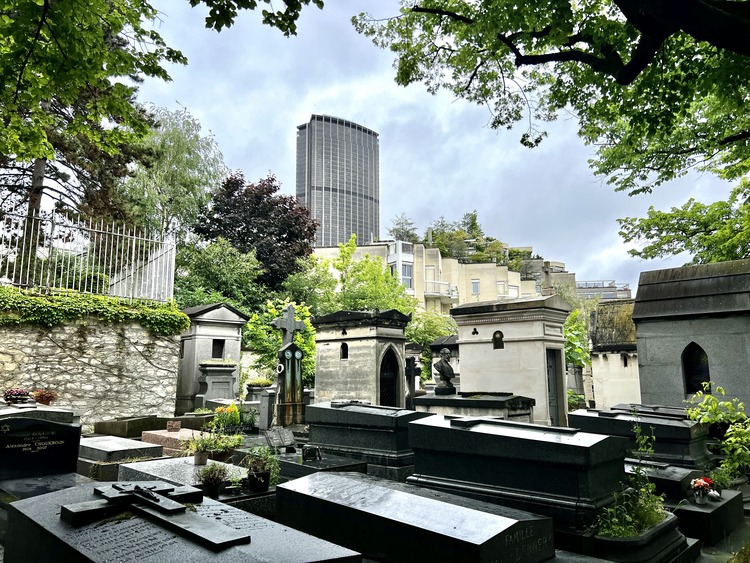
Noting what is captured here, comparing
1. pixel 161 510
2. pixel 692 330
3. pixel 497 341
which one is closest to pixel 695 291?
pixel 692 330

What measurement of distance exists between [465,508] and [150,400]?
10.7 metres

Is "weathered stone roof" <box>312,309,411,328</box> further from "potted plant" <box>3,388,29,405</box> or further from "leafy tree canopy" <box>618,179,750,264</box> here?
"leafy tree canopy" <box>618,179,750,264</box>

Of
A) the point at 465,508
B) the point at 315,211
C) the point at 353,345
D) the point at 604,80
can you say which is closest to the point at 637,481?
the point at 465,508

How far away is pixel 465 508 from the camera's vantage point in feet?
13.3

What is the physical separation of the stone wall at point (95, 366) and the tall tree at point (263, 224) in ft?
51.8

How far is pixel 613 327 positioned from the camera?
620 inches

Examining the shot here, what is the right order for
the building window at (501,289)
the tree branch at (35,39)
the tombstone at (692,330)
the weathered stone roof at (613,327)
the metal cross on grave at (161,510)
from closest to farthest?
1. the metal cross on grave at (161,510)
2. the tree branch at (35,39)
3. the tombstone at (692,330)
4. the weathered stone roof at (613,327)
5. the building window at (501,289)

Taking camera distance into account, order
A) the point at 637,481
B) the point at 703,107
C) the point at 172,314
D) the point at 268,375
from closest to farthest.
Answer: the point at 637,481
the point at 703,107
the point at 172,314
the point at 268,375

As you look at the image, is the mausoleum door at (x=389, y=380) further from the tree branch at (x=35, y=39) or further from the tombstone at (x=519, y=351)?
the tree branch at (x=35, y=39)

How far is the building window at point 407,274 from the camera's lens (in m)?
45.9

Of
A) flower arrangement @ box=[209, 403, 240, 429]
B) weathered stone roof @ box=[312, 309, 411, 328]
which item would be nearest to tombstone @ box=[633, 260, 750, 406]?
weathered stone roof @ box=[312, 309, 411, 328]

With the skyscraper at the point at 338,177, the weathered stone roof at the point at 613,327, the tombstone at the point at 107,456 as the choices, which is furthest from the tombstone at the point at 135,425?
→ the skyscraper at the point at 338,177

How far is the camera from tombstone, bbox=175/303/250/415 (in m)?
16.5

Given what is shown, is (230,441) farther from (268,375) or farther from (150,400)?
(268,375)
